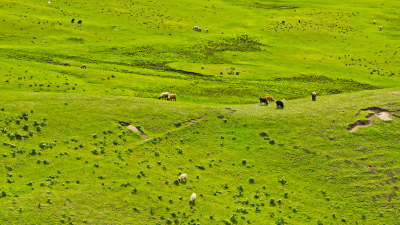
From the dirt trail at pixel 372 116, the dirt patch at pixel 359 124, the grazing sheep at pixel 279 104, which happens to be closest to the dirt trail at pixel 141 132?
the grazing sheep at pixel 279 104

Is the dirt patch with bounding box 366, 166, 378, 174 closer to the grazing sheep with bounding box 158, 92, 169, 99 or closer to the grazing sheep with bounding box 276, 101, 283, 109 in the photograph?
the grazing sheep with bounding box 276, 101, 283, 109

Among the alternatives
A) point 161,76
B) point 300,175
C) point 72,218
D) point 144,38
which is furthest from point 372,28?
point 72,218

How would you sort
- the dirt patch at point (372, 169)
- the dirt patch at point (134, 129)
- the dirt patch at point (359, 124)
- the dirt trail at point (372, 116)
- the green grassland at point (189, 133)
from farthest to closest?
the dirt trail at point (372, 116)
the dirt patch at point (359, 124)
the dirt patch at point (134, 129)
the dirt patch at point (372, 169)
the green grassland at point (189, 133)

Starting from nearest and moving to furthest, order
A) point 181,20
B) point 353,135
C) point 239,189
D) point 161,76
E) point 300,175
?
point 239,189
point 300,175
point 353,135
point 161,76
point 181,20

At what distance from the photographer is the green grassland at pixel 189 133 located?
41.2 meters

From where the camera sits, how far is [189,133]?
178ft

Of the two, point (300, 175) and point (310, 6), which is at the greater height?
point (310, 6)

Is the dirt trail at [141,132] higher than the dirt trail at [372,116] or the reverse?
the reverse

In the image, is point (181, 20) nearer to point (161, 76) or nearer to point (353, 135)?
point (161, 76)

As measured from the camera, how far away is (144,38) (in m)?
103

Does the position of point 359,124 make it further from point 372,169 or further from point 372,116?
point 372,169

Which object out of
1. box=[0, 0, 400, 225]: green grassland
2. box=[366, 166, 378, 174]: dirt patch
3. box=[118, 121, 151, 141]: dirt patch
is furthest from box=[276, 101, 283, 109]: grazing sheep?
box=[118, 121, 151, 141]: dirt patch

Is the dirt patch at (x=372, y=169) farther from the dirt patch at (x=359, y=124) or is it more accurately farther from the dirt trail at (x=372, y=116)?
the dirt patch at (x=359, y=124)

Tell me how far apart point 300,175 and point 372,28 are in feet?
271
